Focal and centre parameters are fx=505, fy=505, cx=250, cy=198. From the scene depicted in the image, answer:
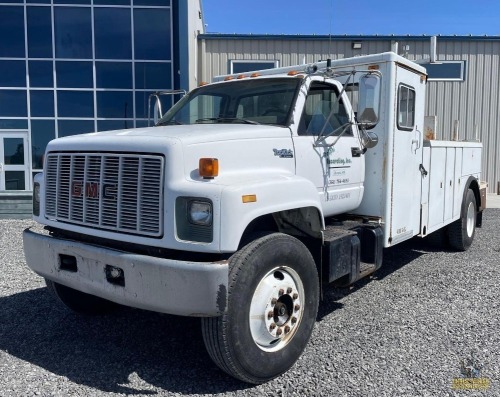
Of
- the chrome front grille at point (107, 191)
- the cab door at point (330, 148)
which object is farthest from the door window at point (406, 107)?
the chrome front grille at point (107, 191)

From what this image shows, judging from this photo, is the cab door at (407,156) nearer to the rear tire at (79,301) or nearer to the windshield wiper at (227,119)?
the windshield wiper at (227,119)

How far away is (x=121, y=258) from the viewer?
3396mm

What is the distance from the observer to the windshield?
14.5 feet

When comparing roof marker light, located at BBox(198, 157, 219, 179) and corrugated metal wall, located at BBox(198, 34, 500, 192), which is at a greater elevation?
corrugated metal wall, located at BBox(198, 34, 500, 192)

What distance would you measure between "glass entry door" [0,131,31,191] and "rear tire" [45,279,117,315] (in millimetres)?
12385

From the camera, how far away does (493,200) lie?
15320mm

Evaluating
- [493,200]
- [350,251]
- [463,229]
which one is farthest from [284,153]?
[493,200]

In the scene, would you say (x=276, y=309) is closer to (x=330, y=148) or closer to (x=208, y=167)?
(x=208, y=167)

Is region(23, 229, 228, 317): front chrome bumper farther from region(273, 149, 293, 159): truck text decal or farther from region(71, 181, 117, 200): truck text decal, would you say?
region(273, 149, 293, 159): truck text decal

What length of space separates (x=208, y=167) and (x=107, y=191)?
818 mm

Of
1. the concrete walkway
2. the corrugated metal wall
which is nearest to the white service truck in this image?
the concrete walkway

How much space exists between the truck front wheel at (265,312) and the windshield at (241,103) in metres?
1.25

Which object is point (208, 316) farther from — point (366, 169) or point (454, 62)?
point (454, 62)

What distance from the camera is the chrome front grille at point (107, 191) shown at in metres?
3.36
